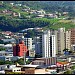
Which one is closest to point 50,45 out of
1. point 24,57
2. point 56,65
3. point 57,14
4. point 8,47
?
point 24,57

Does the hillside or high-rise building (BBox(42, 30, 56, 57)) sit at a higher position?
the hillside

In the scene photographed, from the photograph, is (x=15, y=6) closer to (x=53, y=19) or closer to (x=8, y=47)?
(x=53, y=19)

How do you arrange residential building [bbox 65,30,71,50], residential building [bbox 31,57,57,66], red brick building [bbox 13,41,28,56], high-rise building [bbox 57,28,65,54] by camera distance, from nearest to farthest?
1. residential building [bbox 31,57,57,66]
2. red brick building [bbox 13,41,28,56]
3. high-rise building [bbox 57,28,65,54]
4. residential building [bbox 65,30,71,50]

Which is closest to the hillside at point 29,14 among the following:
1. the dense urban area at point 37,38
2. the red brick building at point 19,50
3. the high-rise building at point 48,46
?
the dense urban area at point 37,38

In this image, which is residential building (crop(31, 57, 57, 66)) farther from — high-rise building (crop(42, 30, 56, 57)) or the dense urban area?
high-rise building (crop(42, 30, 56, 57))

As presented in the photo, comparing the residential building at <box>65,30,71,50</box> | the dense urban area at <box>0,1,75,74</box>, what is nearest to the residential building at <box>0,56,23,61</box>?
the dense urban area at <box>0,1,75,74</box>

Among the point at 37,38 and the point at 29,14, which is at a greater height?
the point at 29,14

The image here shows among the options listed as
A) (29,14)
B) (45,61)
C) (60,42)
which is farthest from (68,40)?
(29,14)

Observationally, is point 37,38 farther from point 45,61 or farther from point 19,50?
point 45,61
